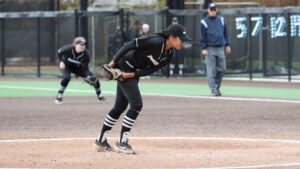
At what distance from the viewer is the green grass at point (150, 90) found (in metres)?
22.4

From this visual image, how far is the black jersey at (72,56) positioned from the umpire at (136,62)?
7992 millimetres

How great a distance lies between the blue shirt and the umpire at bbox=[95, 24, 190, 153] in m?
8.99

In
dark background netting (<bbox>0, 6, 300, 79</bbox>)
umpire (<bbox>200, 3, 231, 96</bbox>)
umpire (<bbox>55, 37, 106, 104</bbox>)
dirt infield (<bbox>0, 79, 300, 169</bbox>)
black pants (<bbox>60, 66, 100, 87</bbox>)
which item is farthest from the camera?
dark background netting (<bbox>0, 6, 300, 79</bbox>)

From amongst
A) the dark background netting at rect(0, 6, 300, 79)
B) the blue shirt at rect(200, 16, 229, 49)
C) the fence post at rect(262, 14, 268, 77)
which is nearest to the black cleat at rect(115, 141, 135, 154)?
the blue shirt at rect(200, 16, 229, 49)

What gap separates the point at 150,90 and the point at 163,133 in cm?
976

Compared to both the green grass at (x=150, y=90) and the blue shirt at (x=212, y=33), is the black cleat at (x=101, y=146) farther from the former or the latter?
the green grass at (x=150, y=90)

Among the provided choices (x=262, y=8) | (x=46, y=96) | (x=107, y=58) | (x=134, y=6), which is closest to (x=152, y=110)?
(x=46, y=96)

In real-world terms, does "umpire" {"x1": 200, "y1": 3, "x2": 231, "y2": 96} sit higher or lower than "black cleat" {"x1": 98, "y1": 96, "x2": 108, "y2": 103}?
higher

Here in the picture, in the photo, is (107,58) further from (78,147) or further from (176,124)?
(78,147)

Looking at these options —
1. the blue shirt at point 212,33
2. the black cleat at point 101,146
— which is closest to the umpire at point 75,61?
the blue shirt at point 212,33

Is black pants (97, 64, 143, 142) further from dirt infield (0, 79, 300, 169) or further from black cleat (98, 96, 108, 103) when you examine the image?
black cleat (98, 96, 108, 103)

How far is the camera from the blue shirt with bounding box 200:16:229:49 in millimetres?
20266

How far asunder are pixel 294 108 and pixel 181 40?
743cm

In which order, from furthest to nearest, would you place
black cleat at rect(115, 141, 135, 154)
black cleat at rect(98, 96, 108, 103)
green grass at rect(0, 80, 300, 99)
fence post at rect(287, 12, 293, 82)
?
1. fence post at rect(287, 12, 293, 82)
2. green grass at rect(0, 80, 300, 99)
3. black cleat at rect(98, 96, 108, 103)
4. black cleat at rect(115, 141, 135, 154)
